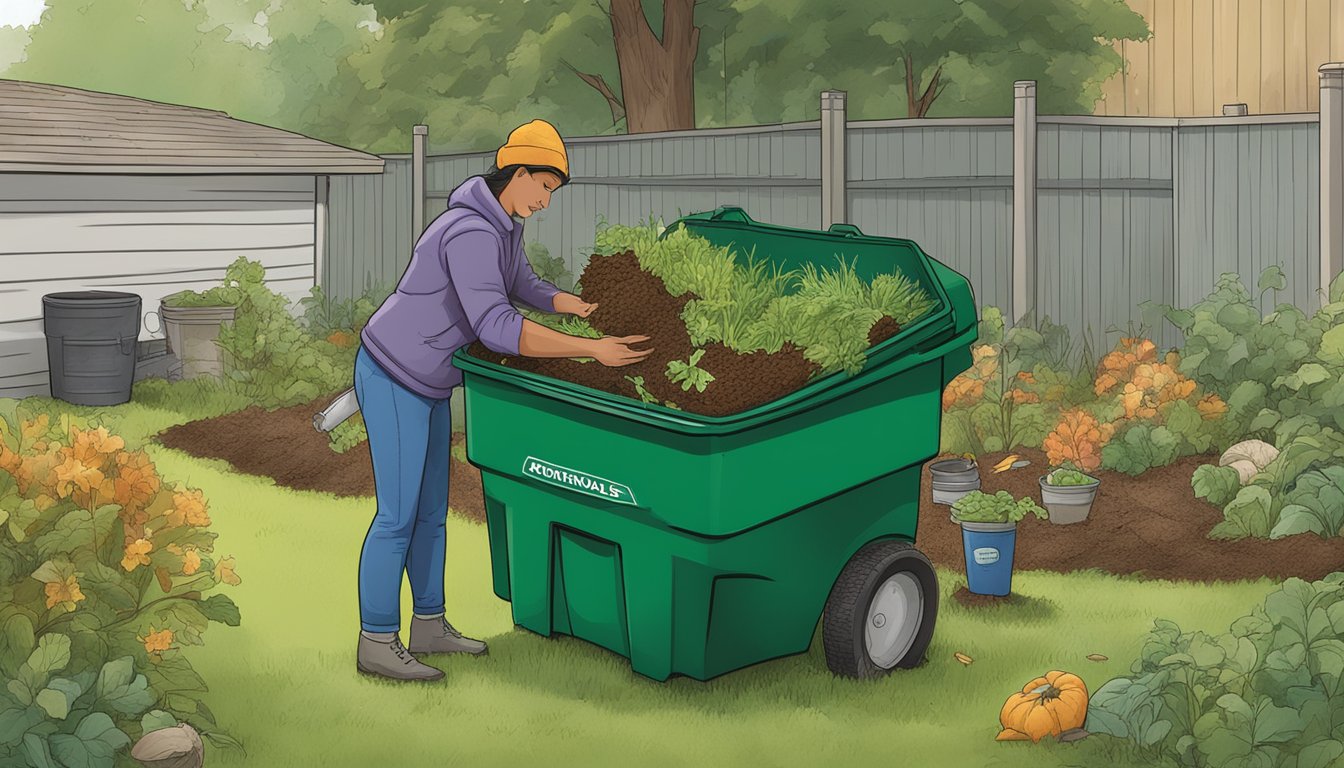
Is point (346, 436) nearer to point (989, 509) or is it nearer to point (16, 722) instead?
point (989, 509)

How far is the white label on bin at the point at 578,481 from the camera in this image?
526 centimetres

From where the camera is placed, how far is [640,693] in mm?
5605

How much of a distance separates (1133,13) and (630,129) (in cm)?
456

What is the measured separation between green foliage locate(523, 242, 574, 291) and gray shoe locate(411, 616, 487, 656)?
6813 mm

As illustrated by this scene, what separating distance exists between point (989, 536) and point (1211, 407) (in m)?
2.27

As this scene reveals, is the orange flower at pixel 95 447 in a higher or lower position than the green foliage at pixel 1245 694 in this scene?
higher

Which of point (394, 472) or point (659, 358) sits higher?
point (659, 358)

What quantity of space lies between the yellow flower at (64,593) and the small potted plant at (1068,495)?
4265 mm

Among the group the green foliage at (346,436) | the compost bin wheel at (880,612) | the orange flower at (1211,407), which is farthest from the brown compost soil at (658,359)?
the green foliage at (346,436)

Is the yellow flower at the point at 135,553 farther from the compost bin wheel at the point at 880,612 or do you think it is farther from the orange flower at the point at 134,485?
the compost bin wheel at the point at 880,612

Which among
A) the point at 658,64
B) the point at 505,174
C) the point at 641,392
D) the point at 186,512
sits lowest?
the point at 186,512

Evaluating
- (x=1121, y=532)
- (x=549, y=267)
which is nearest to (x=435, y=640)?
(x=1121, y=532)

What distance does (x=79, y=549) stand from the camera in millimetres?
5141

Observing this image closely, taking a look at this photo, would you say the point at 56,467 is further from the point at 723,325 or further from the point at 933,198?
the point at 933,198
